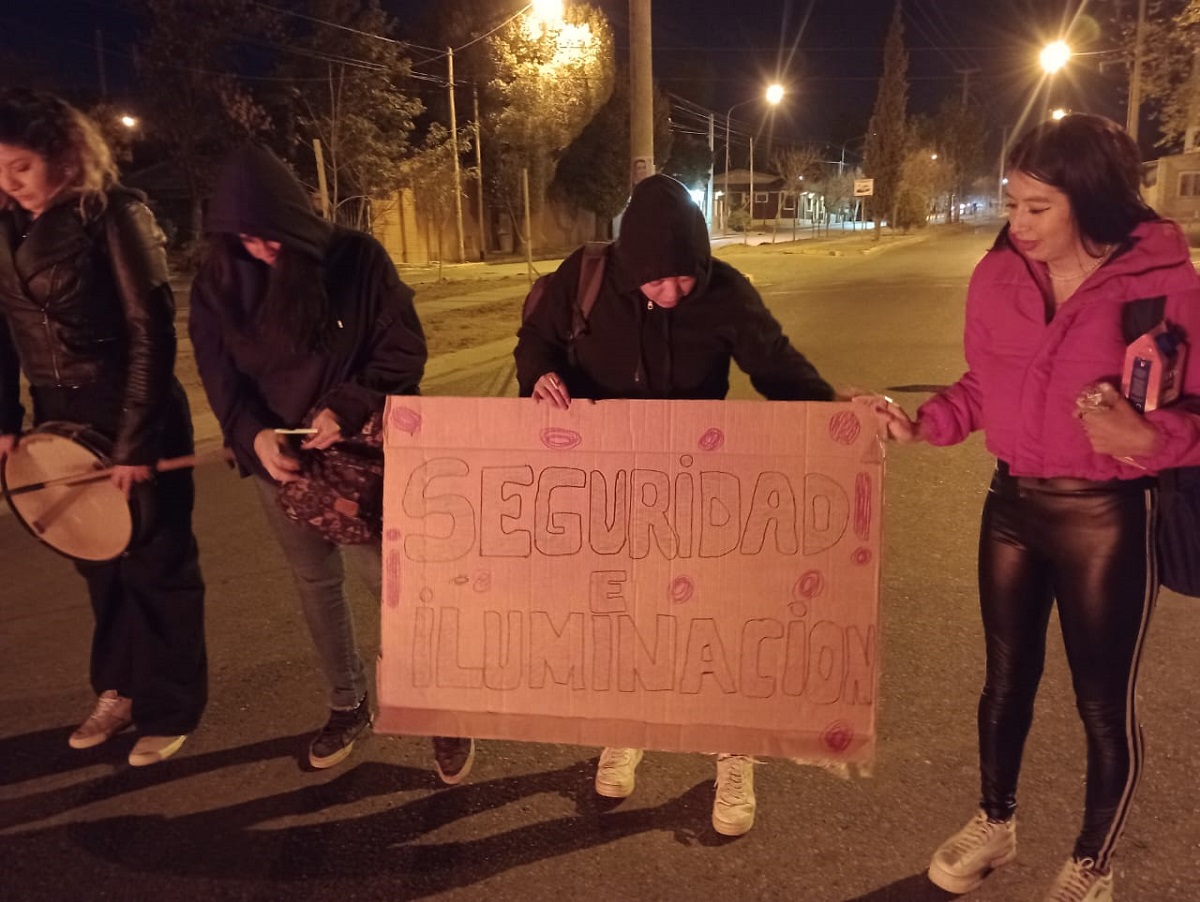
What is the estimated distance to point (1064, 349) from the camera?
212 centimetres

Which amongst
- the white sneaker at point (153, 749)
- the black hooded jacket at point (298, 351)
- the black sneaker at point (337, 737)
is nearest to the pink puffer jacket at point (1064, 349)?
the black hooded jacket at point (298, 351)

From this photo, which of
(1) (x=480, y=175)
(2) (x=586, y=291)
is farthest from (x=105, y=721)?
(1) (x=480, y=175)

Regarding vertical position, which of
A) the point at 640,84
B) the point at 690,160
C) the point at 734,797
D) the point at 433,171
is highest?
the point at 690,160

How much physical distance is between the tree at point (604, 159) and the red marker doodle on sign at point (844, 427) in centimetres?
3156

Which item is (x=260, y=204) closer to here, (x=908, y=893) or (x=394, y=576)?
(x=394, y=576)

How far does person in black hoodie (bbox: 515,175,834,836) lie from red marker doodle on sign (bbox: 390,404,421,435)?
1.05 ft

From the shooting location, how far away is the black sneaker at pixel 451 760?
3.01 meters

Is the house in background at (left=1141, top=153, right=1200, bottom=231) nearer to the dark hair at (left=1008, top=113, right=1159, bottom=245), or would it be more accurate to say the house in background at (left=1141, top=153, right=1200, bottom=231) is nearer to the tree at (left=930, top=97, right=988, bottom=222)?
the tree at (left=930, top=97, right=988, bottom=222)

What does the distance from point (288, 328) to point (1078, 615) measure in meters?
2.11

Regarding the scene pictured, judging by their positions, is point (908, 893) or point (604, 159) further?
point (604, 159)

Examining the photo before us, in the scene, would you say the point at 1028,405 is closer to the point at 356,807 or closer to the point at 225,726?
the point at 356,807

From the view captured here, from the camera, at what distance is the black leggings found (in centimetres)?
217

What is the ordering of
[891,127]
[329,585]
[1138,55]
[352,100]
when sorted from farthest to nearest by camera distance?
[891,127]
[352,100]
[1138,55]
[329,585]

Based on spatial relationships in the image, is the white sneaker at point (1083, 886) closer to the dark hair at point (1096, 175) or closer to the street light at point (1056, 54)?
the dark hair at point (1096, 175)
